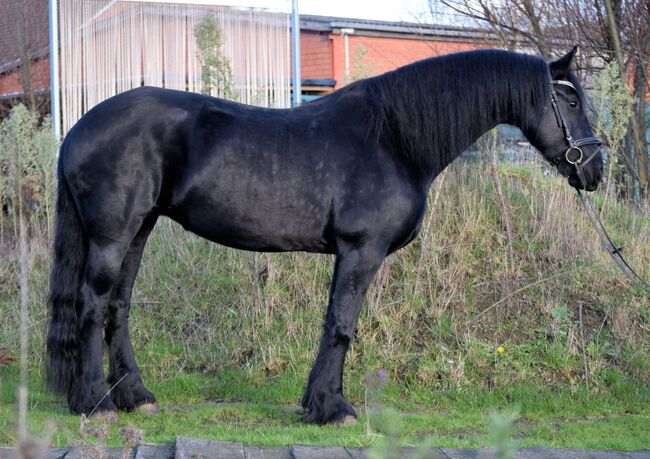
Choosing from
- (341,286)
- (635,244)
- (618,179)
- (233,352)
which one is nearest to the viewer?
(341,286)

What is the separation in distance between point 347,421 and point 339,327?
21.8 inches

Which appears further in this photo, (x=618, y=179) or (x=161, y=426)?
(x=618, y=179)

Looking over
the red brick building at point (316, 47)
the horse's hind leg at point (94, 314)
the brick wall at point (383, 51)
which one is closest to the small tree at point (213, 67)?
the horse's hind leg at point (94, 314)

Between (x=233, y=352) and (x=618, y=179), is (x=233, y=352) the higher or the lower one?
the lower one

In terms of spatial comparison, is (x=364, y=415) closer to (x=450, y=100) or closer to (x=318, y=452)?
(x=318, y=452)

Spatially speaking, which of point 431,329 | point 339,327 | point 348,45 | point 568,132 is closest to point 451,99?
point 568,132

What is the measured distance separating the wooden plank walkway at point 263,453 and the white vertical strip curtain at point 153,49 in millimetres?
7774

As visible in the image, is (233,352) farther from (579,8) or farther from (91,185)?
(579,8)

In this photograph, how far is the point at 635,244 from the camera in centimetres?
733

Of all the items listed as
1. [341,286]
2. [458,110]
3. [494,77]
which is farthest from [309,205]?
[494,77]

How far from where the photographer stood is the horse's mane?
471 cm

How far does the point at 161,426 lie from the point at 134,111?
6.27ft

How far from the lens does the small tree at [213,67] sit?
26.9ft

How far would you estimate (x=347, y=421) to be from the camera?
458 cm
